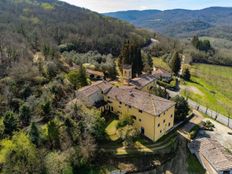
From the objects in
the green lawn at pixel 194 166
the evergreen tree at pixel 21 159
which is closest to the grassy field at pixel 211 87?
the green lawn at pixel 194 166

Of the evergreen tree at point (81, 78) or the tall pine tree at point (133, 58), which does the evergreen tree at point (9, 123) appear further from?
the tall pine tree at point (133, 58)

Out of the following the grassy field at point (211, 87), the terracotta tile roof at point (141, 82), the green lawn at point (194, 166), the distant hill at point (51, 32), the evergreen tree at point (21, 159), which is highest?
the distant hill at point (51, 32)

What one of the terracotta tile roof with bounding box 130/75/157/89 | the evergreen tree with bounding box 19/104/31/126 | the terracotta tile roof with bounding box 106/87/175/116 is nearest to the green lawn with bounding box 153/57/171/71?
the terracotta tile roof with bounding box 130/75/157/89

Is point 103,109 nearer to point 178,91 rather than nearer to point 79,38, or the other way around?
point 178,91

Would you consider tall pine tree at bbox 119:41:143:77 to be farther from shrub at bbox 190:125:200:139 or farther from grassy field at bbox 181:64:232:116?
shrub at bbox 190:125:200:139

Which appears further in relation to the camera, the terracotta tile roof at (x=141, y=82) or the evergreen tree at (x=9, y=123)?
the terracotta tile roof at (x=141, y=82)

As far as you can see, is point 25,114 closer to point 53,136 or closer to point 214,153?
point 53,136
